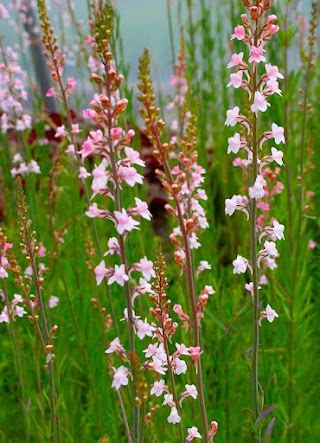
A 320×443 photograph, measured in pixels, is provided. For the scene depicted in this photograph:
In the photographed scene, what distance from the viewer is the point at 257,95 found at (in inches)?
46.0

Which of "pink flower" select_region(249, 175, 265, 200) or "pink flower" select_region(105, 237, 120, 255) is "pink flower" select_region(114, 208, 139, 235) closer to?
"pink flower" select_region(105, 237, 120, 255)

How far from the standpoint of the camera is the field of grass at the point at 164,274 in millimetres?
1131

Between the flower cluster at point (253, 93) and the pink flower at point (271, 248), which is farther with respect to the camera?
the pink flower at point (271, 248)

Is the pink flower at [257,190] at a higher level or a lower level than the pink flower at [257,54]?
lower

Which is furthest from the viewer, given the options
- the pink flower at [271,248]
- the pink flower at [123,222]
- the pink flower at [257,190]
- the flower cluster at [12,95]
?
the flower cluster at [12,95]

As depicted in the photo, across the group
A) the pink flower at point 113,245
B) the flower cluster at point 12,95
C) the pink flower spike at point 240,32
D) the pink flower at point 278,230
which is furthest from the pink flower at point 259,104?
the flower cluster at point 12,95

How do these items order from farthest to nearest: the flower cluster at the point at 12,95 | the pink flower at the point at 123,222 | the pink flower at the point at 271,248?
the flower cluster at the point at 12,95
the pink flower at the point at 271,248
the pink flower at the point at 123,222

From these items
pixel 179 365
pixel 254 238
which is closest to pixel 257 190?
pixel 254 238

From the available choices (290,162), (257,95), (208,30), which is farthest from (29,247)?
(208,30)

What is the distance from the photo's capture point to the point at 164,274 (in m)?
1.35

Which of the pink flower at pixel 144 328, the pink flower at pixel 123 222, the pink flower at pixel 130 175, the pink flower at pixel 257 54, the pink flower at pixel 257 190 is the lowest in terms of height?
the pink flower at pixel 144 328

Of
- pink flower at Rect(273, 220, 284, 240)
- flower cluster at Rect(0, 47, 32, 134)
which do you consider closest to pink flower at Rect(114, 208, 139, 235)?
pink flower at Rect(273, 220, 284, 240)

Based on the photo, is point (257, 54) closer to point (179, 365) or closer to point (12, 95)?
point (179, 365)

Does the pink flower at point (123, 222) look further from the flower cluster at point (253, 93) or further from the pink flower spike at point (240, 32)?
the pink flower spike at point (240, 32)
